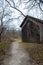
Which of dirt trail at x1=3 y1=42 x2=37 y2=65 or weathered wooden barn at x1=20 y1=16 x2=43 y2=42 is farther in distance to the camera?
weathered wooden barn at x1=20 y1=16 x2=43 y2=42

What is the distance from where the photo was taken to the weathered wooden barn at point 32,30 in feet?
84.8

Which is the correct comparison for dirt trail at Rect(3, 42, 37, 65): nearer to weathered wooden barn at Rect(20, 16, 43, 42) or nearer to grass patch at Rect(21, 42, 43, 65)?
grass patch at Rect(21, 42, 43, 65)

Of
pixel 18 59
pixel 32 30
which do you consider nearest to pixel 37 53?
pixel 18 59

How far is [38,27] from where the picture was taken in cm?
2648

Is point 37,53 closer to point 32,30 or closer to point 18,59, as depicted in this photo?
point 18,59

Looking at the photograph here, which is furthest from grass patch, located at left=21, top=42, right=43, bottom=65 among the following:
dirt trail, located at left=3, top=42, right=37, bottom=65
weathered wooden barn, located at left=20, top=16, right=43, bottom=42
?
weathered wooden barn, located at left=20, top=16, right=43, bottom=42

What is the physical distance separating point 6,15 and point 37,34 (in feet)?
23.2

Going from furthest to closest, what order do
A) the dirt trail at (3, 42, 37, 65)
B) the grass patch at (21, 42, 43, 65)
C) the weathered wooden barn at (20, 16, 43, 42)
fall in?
the weathered wooden barn at (20, 16, 43, 42), the grass patch at (21, 42, 43, 65), the dirt trail at (3, 42, 37, 65)

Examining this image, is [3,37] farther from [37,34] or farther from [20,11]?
[20,11]

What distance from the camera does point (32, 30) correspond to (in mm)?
28828

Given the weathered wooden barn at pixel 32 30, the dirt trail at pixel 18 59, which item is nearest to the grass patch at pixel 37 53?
the dirt trail at pixel 18 59

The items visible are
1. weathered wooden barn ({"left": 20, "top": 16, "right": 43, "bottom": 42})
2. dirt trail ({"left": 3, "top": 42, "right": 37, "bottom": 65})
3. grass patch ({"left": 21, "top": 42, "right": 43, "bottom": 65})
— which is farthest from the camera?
weathered wooden barn ({"left": 20, "top": 16, "right": 43, "bottom": 42})

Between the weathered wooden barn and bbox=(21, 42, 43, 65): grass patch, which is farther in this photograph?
the weathered wooden barn

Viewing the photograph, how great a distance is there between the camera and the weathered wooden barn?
25859mm
